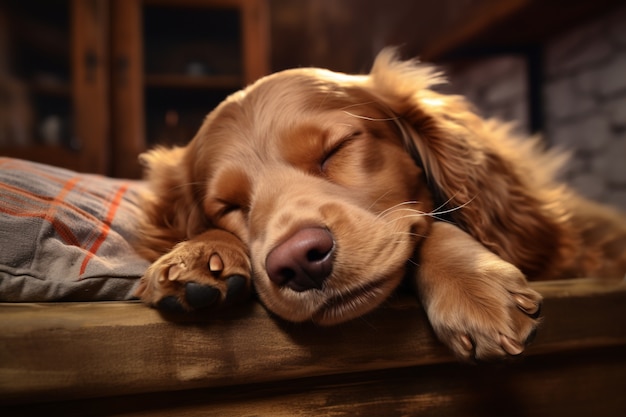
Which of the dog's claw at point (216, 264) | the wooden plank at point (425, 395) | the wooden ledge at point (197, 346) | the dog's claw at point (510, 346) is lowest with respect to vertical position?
the wooden plank at point (425, 395)


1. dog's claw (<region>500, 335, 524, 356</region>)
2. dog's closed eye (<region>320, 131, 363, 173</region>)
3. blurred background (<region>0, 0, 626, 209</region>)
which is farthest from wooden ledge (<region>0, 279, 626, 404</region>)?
blurred background (<region>0, 0, 626, 209</region>)

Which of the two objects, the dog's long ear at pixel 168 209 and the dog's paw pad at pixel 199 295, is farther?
the dog's long ear at pixel 168 209

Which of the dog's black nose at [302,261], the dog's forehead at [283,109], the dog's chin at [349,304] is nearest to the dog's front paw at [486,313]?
the dog's chin at [349,304]

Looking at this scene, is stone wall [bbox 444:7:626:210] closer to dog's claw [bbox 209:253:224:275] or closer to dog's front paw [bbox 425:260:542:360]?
dog's front paw [bbox 425:260:542:360]

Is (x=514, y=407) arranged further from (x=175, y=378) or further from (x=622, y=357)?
(x=175, y=378)

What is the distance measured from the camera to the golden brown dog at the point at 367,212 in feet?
3.15

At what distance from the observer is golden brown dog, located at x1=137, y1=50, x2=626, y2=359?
3.15 ft

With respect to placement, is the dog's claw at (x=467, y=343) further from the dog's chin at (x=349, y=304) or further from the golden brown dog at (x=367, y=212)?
the dog's chin at (x=349, y=304)

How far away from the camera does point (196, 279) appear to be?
93cm

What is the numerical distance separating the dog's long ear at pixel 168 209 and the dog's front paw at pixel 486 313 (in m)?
0.68

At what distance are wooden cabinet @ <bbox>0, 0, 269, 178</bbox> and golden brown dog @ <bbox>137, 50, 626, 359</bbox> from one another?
2244 millimetres

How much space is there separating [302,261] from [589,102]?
300 centimetres

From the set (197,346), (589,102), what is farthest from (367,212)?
(589,102)

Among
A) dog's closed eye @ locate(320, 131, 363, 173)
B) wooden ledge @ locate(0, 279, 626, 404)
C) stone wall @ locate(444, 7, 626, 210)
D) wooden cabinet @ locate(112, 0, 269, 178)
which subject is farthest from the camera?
wooden cabinet @ locate(112, 0, 269, 178)
